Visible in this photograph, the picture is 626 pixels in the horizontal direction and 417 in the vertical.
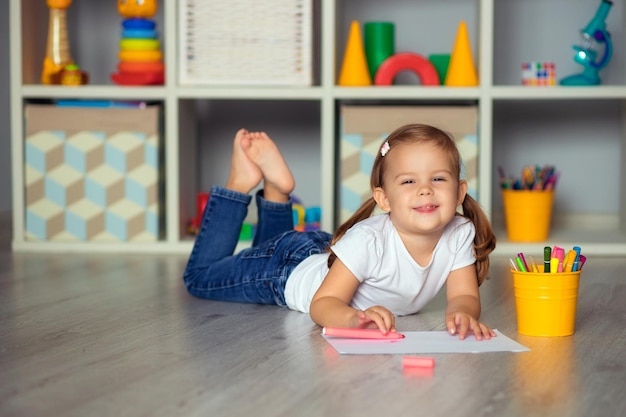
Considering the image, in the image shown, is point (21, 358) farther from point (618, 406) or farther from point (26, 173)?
point (26, 173)

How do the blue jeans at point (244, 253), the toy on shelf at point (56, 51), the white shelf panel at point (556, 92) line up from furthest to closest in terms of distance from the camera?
A: the toy on shelf at point (56, 51)
the white shelf panel at point (556, 92)
the blue jeans at point (244, 253)

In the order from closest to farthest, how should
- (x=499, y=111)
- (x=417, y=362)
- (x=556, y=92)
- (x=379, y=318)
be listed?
(x=417, y=362) → (x=379, y=318) → (x=556, y=92) → (x=499, y=111)

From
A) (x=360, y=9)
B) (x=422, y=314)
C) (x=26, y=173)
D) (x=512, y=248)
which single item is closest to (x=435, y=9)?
(x=360, y=9)

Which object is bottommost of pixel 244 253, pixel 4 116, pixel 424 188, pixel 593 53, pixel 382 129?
pixel 244 253

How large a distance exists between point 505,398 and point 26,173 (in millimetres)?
1732

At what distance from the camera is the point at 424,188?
1.39m

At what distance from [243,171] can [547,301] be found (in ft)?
2.24

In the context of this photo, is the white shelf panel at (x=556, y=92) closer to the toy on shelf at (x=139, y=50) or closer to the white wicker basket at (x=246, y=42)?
the white wicker basket at (x=246, y=42)

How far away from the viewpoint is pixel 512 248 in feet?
8.02

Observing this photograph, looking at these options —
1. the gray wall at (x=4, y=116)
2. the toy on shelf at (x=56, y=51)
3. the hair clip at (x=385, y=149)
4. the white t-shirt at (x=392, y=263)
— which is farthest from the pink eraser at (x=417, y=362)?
the gray wall at (x=4, y=116)

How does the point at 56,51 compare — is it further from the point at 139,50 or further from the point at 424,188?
the point at 424,188

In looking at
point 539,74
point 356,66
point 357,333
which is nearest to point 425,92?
point 356,66

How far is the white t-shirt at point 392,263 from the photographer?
1436mm

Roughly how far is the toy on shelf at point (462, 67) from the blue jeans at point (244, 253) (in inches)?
31.5
